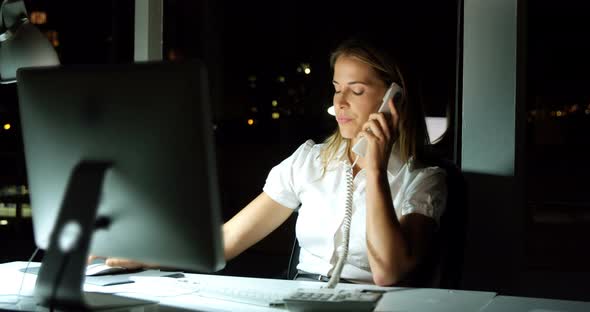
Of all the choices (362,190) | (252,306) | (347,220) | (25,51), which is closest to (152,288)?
(252,306)

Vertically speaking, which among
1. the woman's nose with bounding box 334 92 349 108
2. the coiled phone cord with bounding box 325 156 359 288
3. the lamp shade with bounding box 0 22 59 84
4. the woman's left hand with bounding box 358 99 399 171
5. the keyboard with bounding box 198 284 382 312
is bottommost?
the keyboard with bounding box 198 284 382 312

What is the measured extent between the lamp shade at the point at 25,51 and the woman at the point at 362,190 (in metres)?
0.67

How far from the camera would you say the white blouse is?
195 cm

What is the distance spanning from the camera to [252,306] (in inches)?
56.6

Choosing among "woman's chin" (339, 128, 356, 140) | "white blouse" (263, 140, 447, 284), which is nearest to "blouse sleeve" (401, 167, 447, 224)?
"white blouse" (263, 140, 447, 284)

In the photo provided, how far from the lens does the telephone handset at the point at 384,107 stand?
1.95 m

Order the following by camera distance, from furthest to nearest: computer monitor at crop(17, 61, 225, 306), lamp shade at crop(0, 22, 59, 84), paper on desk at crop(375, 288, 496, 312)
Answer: lamp shade at crop(0, 22, 59, 84)
paper on desk at crop(375, 288, 496, 312)
computer monitor at crop(17, 61, 225, 306)

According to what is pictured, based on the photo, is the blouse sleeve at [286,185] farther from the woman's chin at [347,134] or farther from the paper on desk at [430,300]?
the paper on desk at [430,300]

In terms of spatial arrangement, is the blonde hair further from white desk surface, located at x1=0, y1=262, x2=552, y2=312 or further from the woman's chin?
white desk surface, located at x1=0, y1=262, x2=552, y2=312

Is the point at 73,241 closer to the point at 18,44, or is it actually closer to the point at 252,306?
the point at 252,306

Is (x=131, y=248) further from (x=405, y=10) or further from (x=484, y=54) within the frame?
(x=405, y=10)

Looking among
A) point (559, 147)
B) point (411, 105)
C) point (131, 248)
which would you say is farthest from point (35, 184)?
Answer: point (559, 147)

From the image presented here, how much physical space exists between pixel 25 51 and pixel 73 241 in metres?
1.03

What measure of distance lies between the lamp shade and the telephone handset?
3.14 feet
